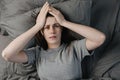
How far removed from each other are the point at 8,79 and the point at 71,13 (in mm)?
557

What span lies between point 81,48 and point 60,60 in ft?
0.47

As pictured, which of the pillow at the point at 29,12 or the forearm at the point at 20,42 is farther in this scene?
the pillow at the point at 29,12

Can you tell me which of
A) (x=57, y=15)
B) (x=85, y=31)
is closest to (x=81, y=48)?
(x=85, y=31)

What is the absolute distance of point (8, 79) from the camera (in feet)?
5.22

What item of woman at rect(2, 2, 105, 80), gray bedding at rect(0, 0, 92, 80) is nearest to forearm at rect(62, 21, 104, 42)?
woman at rect(2, 2, 105, 80)

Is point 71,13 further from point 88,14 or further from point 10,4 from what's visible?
point 10,4

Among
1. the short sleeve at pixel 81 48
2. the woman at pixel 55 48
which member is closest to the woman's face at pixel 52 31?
the woman at pixel 55 48

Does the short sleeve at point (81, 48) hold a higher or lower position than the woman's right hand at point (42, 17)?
lower

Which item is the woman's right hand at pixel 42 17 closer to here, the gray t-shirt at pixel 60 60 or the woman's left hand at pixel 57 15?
the woman's left hand at pixel 57 15

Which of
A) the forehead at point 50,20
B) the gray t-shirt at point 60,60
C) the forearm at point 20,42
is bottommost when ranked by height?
the gray t-shirt at point 60,60

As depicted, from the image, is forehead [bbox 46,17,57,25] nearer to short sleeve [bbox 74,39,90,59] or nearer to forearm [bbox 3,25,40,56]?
forearm [bbox 3,25,40,56]

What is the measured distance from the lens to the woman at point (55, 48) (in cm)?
149

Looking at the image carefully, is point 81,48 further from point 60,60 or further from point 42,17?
point 42,17

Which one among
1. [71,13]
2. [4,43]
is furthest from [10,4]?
[71,13]
